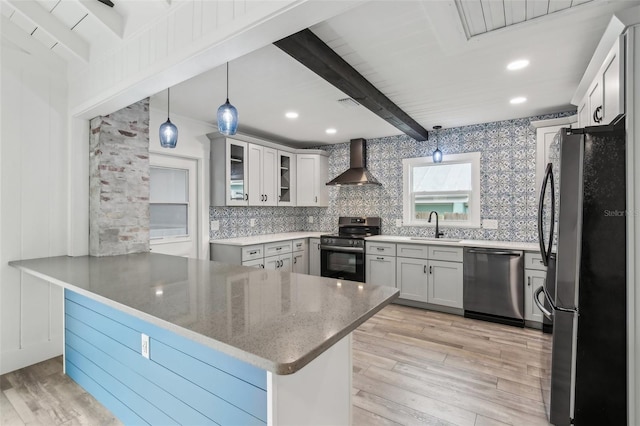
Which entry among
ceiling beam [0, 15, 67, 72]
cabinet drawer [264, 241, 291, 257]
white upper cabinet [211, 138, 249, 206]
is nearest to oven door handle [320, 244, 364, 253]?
cabinet drawer [264, 241, 291, 257]

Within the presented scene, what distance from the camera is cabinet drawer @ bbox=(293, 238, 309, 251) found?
182 inches

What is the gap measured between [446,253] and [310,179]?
2427 mm

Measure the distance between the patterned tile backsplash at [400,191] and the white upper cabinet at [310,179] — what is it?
0.86 ft

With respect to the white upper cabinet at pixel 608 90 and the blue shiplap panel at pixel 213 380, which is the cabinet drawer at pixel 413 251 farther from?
the blue shiplap panel at pixel 213 380

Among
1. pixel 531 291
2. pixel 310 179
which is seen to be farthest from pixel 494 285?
pixel 310 179

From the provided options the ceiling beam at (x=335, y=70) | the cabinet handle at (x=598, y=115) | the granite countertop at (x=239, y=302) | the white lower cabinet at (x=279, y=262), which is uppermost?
the ceiling beam at (x=335, y=70)

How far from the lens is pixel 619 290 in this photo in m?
1.59

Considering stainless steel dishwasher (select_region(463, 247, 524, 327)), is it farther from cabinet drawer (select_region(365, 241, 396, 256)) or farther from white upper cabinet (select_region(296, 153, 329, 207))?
white upper cabinet (select_region(296, 153, 329, 207))

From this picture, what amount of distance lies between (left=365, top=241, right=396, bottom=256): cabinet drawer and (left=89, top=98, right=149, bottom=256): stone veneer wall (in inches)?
107

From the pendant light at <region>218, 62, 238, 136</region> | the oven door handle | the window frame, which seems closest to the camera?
the pendant light at <region>218, 62, 238, 136</region>

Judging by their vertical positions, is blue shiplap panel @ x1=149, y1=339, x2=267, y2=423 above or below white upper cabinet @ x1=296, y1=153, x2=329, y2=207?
below

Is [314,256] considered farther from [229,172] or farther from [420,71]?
[420,71]

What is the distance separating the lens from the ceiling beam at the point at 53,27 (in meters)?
2.04

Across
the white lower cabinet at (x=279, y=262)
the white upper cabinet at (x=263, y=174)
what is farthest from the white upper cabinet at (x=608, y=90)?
the white upper cabinet at (x=263, y=174)
